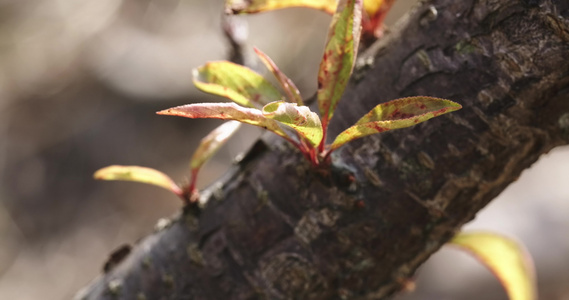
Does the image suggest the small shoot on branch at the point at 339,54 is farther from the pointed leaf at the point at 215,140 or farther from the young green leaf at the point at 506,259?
the young green leaf at the point at 506,259

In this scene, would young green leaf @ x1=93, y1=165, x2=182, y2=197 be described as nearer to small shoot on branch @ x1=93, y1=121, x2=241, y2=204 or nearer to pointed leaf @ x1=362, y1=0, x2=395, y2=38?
small shoot on branch @ x1=93, y1=121, x2=241, y2=204

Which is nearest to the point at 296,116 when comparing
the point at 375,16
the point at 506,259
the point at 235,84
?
the point at 235,84

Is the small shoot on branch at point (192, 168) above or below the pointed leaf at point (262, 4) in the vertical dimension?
below

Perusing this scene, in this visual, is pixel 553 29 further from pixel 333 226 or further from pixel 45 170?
pixel 45 170

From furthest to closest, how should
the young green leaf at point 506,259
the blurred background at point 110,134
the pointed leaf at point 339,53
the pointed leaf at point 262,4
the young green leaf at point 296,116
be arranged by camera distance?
the blurred background at point 110,134 → the young green leaf at point 506,259 → the pointed leaf at point 262,4 → the pointed leaf at point 339,53 → the young green leaf at point 296,116

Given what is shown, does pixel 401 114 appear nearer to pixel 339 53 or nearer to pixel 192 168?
pixel 339 53

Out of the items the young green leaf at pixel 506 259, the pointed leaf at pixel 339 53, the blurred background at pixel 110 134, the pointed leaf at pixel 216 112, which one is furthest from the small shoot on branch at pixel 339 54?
the blurred background at pixel 110 134

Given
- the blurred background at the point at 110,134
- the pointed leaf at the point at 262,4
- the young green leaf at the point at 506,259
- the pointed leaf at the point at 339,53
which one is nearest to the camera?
the pointed leaf at the point at 339,53
